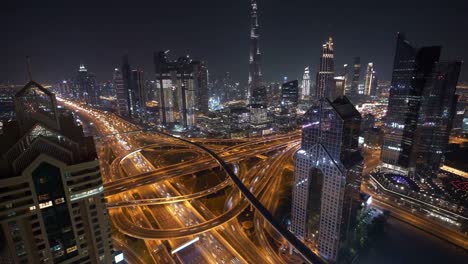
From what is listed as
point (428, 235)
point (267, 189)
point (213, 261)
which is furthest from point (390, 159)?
point (213, 261)

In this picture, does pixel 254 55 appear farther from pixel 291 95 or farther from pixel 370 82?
pixel 370 82

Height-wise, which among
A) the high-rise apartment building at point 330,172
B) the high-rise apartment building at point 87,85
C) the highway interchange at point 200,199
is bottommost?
the highway interchange at point 200,199

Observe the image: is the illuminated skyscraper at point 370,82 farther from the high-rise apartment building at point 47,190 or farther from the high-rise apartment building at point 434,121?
the high-rise apartment building at point 47,190

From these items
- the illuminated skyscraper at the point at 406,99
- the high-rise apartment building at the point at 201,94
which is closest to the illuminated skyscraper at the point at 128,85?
the high-rise apartment building at the point at 201,94

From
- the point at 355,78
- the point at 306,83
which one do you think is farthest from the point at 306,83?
the point at 355,78

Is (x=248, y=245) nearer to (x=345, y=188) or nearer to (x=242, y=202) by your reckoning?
(x=242, y=202)

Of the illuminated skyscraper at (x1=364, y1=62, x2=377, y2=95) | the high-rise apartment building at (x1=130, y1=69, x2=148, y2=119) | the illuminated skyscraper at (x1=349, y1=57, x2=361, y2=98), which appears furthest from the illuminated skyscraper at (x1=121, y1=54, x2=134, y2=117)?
the illuminated skyscraper at (x1=364, y1=62, x2=377, y2=95)
